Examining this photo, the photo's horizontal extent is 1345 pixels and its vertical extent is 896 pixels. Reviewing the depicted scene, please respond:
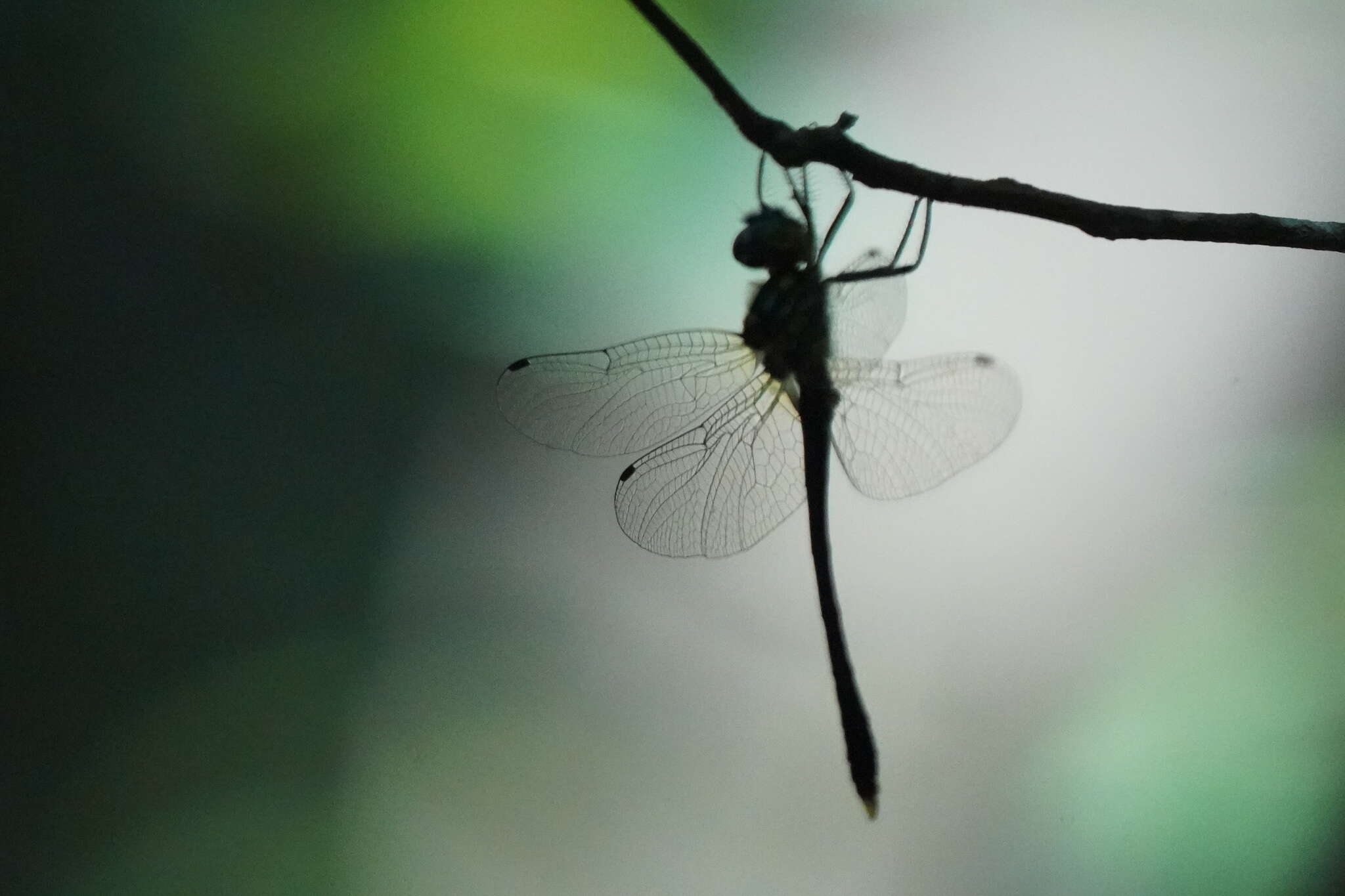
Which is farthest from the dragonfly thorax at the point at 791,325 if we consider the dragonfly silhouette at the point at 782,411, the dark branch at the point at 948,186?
the dark branch at the point at 948,186

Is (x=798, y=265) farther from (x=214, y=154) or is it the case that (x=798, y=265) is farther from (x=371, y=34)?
(x=214, y=154)

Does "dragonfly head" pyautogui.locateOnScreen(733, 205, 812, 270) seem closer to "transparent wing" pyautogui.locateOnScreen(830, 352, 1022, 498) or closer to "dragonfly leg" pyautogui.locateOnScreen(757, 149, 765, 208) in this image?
"dragonfly leg" pyautogui.locateOnScreen(757, 149, 765, 208)

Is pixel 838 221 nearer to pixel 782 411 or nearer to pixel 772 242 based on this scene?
pixel 772 242

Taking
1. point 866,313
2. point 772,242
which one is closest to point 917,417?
point 866,313

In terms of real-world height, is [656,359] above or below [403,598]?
above

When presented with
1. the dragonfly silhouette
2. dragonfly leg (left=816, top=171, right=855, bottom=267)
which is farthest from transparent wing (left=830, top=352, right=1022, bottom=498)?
dragonfly leg (left=816, top=171, right=855, bottom=267)

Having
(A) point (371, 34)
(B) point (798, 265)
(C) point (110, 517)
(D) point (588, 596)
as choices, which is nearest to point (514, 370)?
(B) point (798, 265)

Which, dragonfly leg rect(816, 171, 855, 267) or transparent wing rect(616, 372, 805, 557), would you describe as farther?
transparent wing rect(616, 372, 805, 557)
